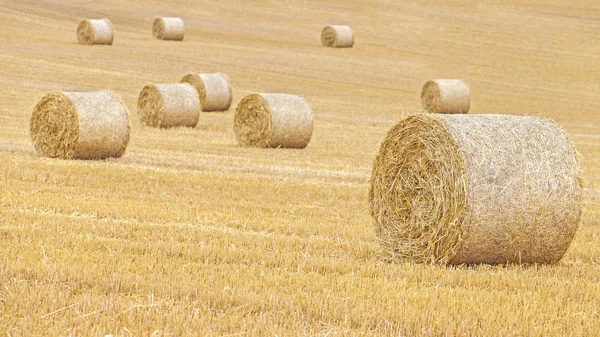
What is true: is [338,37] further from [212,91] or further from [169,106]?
[169,106]

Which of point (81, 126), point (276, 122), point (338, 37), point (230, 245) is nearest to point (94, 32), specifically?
point (338, 37)

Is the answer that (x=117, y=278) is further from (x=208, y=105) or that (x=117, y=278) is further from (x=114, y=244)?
(x=208, y=105)

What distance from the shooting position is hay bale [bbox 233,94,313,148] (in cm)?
2084

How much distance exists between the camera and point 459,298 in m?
7.72

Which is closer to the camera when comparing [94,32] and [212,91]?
[212,91]

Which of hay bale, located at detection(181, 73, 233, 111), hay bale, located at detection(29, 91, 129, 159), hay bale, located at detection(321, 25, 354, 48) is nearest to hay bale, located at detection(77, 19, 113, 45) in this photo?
hay bale, located at detection(321, 25, 354, 48)

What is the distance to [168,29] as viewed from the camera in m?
45.6

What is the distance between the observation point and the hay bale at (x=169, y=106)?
961 inches

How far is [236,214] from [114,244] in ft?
9.33

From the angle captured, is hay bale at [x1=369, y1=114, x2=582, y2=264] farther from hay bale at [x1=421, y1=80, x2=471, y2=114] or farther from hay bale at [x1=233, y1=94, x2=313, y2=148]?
hay bale at [x1=421, y1=80, x2=471, y2=114]

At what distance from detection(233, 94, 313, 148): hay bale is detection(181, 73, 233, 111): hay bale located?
8.08 meters

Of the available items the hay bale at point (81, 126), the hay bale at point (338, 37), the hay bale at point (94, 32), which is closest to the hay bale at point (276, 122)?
the hay bale at point (81, 126)

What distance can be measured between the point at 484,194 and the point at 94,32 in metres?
34.5

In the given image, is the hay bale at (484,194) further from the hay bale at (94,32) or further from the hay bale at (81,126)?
the hay bale at (94,32)
